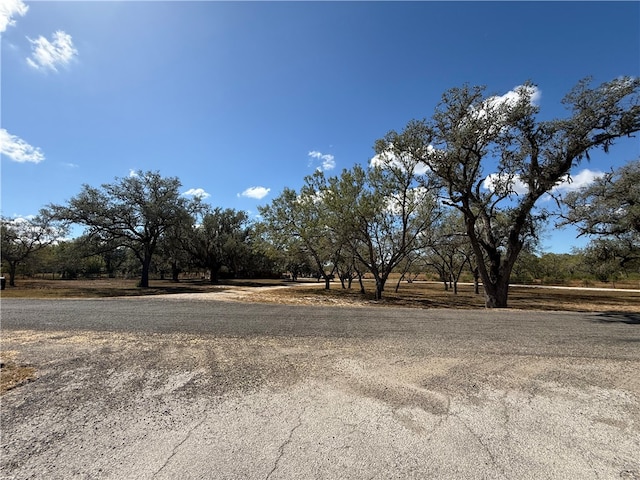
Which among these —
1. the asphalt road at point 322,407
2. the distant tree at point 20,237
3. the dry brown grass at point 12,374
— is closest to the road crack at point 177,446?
the asphalt road at point 322,407

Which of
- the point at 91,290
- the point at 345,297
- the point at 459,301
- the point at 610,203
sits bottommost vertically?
the point at 459,301

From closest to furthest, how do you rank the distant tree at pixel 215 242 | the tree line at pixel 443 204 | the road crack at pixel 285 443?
the road crack at pixel 285 443 → the tree line at pixel 443 204 → the distant tree at pixel 215 242

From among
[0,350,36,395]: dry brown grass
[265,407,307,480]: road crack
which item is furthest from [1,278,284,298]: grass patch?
[265,407,307,480]: road crack

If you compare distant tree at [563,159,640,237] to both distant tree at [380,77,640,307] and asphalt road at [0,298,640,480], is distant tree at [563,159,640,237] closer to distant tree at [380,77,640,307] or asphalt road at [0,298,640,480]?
distant tree at [380,77,640,307]

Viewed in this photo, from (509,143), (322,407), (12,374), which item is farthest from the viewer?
(509,143)

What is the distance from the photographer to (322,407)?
12.3 ft

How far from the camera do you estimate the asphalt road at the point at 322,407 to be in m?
2.69

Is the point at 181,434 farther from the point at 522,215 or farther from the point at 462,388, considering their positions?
the point at 522,215

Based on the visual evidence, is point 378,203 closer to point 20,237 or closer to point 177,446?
point 177,446

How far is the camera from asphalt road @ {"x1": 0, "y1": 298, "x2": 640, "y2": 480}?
269 cm

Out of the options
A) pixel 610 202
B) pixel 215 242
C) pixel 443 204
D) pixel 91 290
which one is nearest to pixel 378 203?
pixel 443 204

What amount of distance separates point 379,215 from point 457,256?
23.0 metres

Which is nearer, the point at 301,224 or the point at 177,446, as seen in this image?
the point at 177,446

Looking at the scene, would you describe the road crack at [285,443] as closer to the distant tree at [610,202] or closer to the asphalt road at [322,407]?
the asphalt road at [322,407]
